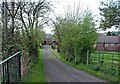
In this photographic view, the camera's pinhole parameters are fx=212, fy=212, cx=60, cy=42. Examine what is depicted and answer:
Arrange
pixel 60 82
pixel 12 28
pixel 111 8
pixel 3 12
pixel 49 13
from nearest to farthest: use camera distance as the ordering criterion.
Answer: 1. pixel 60 82
2. pixel 3 12
3. pixel 12 28
4. pixel 111 8
5. pixel 49 13

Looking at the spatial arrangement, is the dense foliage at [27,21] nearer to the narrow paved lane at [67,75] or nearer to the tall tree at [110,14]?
the narrow paved lane at [67,75]

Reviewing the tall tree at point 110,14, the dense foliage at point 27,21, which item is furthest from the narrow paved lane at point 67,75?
the tall tree at point 110,14

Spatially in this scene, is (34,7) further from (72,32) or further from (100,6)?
(100,6)

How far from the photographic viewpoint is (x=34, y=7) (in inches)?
623

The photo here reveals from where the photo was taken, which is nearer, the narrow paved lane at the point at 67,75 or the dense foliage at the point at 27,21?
the narrow paved lane at the point at 67,75

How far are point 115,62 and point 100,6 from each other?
5334 millimetres

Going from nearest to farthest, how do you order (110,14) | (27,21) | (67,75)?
(67,75), (110,14), (27,21)

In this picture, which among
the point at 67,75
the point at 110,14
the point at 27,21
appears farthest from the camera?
the point at 27,21

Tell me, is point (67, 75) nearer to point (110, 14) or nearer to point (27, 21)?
point (110, 14)

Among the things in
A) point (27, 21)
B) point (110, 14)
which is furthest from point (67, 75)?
point (27, 21)

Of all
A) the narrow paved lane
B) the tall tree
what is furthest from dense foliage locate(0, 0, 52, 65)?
the tall tree

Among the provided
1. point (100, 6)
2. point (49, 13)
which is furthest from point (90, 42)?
point (49, 13)

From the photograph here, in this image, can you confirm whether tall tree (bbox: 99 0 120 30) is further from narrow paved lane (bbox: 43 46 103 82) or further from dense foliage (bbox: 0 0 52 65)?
dense foliage (bbox: 0 0 52 65)

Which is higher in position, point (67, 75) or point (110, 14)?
point (110, 14)
